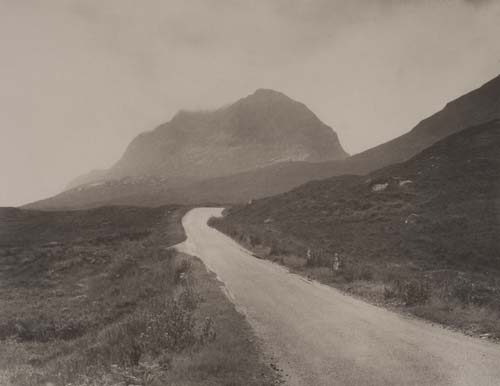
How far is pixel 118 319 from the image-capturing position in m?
16.5

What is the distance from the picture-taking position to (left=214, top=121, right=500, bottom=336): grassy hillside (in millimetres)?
14625

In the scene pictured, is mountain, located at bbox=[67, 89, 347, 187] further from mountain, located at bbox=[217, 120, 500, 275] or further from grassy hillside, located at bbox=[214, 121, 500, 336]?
grassy hillside, located at bbox=[214, 121, 500, 336]

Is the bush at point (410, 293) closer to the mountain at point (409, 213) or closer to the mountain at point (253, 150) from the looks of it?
the mountain at point (409, 213)

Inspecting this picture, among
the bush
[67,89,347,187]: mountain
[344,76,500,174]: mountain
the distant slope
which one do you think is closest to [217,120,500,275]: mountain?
the bush

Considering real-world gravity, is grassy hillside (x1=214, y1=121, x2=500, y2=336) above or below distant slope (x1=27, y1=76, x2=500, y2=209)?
below

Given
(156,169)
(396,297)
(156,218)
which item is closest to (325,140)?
(156,169)

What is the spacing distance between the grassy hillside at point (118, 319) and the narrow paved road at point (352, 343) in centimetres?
84

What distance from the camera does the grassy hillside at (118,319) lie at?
8.30 meters

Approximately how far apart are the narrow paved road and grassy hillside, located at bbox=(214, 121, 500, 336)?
1.58 meters

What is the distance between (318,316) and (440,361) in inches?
156

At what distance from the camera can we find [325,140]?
189375mm

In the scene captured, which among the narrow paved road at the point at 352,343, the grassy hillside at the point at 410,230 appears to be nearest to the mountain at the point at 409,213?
the grassy hillside at the point at 410,230

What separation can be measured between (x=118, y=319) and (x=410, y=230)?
23299 mm

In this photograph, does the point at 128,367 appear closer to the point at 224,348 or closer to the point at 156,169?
the point at 224,348
